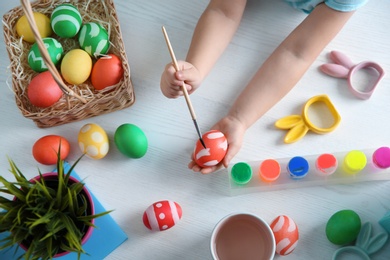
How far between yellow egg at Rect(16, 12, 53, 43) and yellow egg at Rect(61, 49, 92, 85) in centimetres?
7

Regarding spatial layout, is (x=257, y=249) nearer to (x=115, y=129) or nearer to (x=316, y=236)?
(x=316, y=236)

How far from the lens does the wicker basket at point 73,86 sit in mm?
756

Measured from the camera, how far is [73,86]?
2.58ft

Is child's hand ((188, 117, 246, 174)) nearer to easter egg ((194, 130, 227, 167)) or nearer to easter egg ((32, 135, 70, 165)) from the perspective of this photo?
easter egg ((194, 130, 227, 167))

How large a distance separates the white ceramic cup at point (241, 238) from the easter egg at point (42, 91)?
1.10 feet

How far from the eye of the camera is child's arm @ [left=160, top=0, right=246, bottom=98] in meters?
0.80

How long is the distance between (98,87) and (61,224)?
0.88 ft

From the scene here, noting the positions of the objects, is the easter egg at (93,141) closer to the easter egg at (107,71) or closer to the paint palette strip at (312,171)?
the easter egg at (107,71)

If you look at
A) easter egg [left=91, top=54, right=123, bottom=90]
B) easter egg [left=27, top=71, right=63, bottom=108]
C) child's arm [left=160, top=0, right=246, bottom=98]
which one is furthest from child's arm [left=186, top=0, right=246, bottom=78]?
easter egg [left=27, top=71, right=63, bottom=108]

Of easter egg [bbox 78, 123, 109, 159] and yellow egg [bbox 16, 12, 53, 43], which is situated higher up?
yellow egg [bbox 16, 12, 53, 43]

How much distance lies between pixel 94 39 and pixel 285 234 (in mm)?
429

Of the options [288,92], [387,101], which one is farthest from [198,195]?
[387,101]

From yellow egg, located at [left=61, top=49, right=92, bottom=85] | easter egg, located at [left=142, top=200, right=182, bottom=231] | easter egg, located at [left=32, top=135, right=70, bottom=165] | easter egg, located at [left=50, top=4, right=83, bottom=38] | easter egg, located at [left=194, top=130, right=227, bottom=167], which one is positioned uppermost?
easter egg, located at [left=50, top=4, right=83, bottom=38]

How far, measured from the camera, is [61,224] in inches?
22.9
